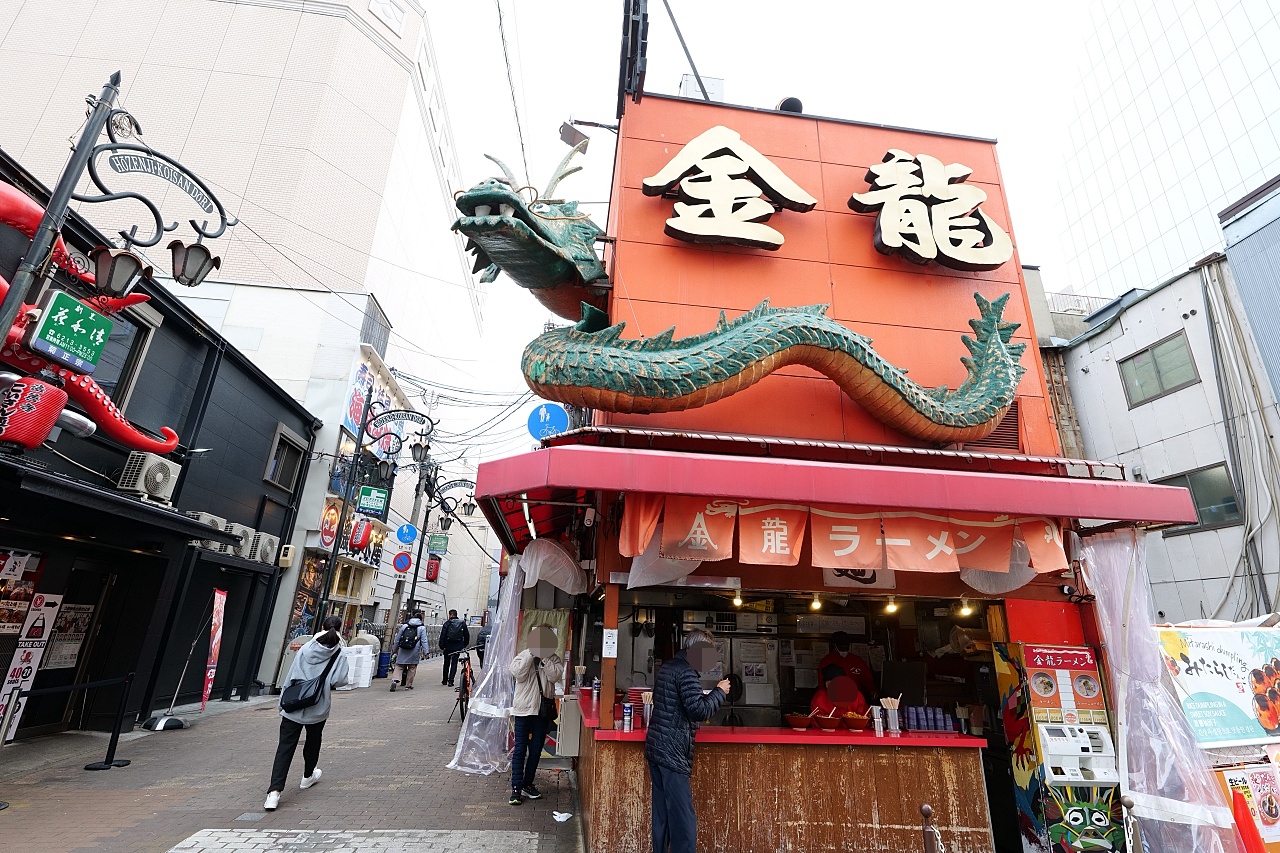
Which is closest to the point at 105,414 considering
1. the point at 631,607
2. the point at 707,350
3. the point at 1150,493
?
the point at 631,607

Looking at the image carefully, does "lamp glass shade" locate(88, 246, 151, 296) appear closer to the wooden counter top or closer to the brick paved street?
the brick paved street

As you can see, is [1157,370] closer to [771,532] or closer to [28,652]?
[771,532]

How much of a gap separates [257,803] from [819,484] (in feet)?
23.6

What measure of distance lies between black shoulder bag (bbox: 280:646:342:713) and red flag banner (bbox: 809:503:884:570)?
5.86 m

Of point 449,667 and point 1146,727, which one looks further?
point 449,667

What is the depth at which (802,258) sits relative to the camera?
841 cm

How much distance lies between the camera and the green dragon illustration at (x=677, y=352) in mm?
6434

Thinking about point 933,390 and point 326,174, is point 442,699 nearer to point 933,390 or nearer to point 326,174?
point 933,390

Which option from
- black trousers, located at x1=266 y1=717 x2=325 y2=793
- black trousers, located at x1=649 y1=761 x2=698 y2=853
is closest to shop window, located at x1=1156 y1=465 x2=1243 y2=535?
black trousers, located at x1=649 y1=761 x2=698 y2=853

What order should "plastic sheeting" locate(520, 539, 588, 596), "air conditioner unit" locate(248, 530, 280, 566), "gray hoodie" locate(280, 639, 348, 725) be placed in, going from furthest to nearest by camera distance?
1. "air conditioner unit" locate(248, 530, 280, 566)
2. "plastic sheeting" locate(520, 539, 588, 596)
3. "gray hoodie" locate(280, 639, 348, 725)

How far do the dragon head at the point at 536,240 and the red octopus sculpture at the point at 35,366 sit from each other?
5.24 m

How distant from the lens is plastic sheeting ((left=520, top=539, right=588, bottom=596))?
300 inches

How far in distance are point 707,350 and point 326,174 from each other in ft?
84.1

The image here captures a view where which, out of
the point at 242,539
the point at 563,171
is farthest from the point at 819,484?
the point at 242,539
